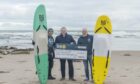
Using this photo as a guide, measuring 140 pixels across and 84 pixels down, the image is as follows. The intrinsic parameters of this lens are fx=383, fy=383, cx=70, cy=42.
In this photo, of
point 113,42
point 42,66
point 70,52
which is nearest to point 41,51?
point 42,66

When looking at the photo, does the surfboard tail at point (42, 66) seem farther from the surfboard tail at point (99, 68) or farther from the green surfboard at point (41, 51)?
the surfboard tail at point (99, 68)

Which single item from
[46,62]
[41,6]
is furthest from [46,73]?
[41,6]

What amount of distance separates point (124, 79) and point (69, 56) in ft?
6.92

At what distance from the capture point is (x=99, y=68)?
11320 millimetres

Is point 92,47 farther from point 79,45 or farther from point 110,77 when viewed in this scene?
point 110,77

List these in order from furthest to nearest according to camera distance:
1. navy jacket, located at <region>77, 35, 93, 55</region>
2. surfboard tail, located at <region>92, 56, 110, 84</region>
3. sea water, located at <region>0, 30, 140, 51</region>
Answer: sea water, located at <region>0, 30, 140, 51</region>, navy jacket, located at <region>77, 35, 93, 55</region>, surfboard tail, located at <region>92, 56, 110, 84</region>

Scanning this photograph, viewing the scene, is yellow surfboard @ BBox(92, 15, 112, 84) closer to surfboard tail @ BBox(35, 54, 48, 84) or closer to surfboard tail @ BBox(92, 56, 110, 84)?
surfboard tail @ BBox(92, 56, 110, 84)

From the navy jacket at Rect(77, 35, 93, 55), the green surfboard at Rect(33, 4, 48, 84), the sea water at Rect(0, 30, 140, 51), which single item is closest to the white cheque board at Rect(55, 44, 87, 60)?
the navy jacket at Rect(77, 35, 93, 55)

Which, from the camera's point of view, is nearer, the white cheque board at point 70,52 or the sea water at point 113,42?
the white cheque board at point 70,52

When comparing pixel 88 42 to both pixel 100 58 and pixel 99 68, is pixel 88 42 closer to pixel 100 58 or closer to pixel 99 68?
pixel 100 58

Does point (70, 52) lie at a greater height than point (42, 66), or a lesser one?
greater

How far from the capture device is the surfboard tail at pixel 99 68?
11.3 meters

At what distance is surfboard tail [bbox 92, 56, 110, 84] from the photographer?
444 inches

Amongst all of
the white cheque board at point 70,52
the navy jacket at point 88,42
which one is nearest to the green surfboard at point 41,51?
the white cheque board at point 70,52
